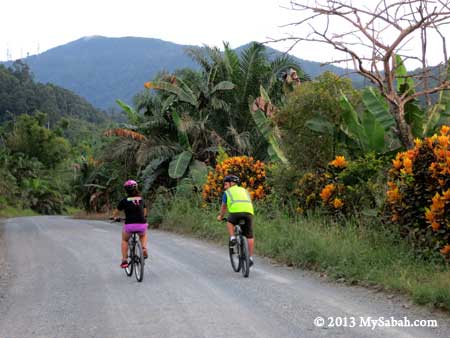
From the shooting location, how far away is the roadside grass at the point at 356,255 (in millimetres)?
7699

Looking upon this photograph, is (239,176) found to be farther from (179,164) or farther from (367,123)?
(367,123)

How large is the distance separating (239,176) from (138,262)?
1033cm

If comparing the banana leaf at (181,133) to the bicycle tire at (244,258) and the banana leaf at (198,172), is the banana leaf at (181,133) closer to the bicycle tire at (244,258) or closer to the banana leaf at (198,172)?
the banana leaf at (198,172)

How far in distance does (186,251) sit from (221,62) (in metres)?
13.9

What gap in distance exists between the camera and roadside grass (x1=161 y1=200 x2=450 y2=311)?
25.3ft

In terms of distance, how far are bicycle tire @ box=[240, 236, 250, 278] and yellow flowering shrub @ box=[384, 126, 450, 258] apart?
263cm

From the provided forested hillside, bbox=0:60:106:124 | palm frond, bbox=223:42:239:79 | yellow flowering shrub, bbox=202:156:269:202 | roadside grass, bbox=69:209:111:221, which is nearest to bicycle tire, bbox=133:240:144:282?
yellow flowering shrub, bbox=202:156:269:202

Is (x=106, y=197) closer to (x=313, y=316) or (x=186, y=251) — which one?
(x=186, y=251)

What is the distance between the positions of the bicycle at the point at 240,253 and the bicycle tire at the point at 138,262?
1.60m

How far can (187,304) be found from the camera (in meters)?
7.46

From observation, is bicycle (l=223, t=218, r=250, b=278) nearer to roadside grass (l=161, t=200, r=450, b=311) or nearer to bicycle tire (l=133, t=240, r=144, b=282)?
roadside grass (l=161, t=200, r=450, b=311)

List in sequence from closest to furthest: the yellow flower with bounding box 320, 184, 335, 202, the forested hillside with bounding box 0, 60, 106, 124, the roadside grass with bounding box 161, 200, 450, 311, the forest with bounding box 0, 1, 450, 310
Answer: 1. the roadside grass with bounding box 161, 200, 450, 311
2. the forest with bounding box 0, 1, 450, 310
3. the yellow flower with bounding box 320, 184, 335, 202
4. the forested hillside with bounding box 0, 60, 106, 124

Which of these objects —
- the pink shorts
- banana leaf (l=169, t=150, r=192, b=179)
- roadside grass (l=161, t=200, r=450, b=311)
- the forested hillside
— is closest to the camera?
roadside grass (l=161, t=200, r=450, b=311)

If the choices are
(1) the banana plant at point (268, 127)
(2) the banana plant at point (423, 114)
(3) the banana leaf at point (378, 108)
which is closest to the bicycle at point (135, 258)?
(3) the banana leaf at point (378, 108)
